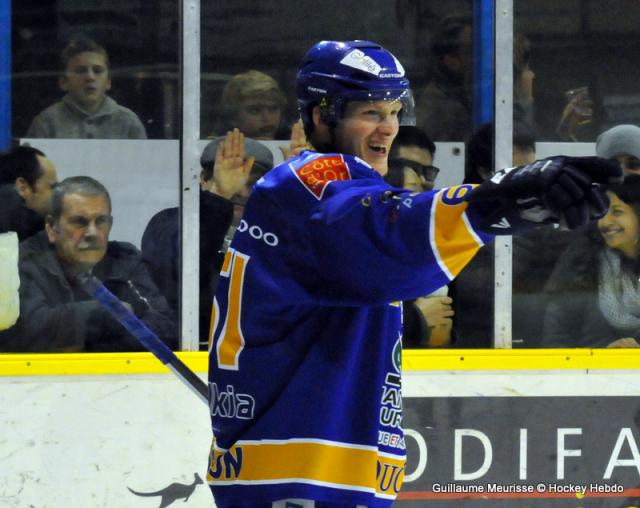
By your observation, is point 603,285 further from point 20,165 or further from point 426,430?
point 20,165

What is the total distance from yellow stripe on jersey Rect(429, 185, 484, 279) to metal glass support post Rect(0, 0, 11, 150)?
2.40 meters

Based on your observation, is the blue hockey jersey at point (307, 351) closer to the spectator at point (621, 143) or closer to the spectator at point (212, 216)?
the spectator at point (212, 216)

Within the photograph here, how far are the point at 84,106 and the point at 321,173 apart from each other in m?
2.06

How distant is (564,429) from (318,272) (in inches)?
94.4

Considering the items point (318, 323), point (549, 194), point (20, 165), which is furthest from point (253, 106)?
point (549, 194)

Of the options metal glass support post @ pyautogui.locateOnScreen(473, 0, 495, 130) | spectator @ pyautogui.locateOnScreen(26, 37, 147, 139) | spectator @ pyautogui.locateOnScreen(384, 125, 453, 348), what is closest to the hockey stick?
spectator @ pyautogui.locateOnScreen(26, 37, 147, 139)

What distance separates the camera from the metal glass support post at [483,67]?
4.48 metres

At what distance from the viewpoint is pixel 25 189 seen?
4.22 meters

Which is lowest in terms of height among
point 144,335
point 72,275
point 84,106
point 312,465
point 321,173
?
point 312,465

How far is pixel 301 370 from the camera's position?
2.58 metres

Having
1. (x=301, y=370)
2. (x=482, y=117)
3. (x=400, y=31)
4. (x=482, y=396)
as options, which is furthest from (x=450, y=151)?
(x=301, y=370)

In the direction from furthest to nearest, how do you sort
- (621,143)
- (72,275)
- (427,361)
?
(621,143) → (427,361) → (72,275)

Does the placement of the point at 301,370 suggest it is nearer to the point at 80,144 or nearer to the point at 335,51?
the point at 335,51

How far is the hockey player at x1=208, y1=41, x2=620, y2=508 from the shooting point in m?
2.34
